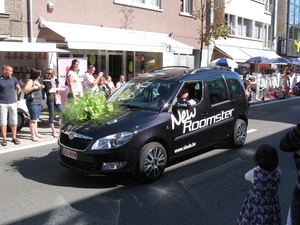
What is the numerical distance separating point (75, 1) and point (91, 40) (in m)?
2.53

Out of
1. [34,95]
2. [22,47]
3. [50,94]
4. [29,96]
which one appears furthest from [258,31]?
[29,96]

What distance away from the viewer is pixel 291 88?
22.9 metres

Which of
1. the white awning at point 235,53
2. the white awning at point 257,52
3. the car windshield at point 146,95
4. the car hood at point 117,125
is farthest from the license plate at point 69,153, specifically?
the white awning at point 257,52

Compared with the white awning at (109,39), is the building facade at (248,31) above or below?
above

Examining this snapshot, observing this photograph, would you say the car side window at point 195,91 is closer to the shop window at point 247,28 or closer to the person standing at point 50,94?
the person standing at point 50,94

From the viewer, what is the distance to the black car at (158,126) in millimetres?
4869

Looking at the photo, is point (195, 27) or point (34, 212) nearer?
point (34, 212)

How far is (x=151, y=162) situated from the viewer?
5188mm

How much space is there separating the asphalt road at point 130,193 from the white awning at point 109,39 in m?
6.68

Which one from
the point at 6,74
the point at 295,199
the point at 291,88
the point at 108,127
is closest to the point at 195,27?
the point at 291,88

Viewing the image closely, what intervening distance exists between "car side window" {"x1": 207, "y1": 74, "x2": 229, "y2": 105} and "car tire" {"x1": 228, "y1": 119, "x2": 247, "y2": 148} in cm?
70

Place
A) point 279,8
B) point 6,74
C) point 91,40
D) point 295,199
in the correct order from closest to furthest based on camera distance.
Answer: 1. point 295,199
2. point 6,74
3. point 91,40
4. point 279,8

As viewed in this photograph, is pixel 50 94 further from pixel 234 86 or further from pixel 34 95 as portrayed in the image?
pixel 234 86

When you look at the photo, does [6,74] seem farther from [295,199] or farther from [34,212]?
[295,199]
